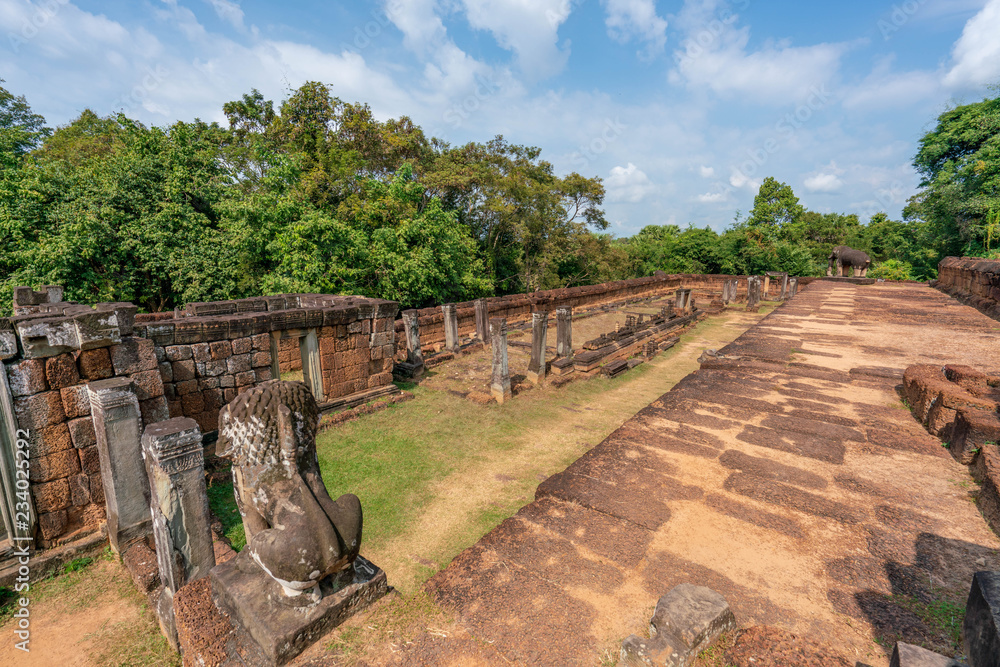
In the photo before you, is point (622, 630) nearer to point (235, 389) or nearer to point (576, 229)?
point (235, 389)

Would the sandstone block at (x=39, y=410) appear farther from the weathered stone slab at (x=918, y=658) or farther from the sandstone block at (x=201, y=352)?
the weathered stone slab at (x=918, y=658)

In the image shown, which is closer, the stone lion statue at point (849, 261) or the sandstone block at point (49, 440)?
the sandstone block at point (49, 440)

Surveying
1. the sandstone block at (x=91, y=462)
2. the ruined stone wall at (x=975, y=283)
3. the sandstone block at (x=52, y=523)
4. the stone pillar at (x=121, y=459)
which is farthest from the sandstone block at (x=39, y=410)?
the ruined stone wall at (x=975, y=283)

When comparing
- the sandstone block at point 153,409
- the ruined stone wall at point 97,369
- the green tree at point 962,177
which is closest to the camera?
the ruined stone wall at point 97,369

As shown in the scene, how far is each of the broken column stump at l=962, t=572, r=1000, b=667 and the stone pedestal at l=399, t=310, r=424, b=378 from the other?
29.0ft

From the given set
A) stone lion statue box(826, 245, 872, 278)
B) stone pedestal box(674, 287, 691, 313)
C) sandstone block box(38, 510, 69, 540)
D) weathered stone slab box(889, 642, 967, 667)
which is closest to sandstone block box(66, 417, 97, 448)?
sandstone block box(38, 510, 69, 540)

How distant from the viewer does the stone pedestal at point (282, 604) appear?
230cm

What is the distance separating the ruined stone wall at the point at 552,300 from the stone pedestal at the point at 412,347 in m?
0.78

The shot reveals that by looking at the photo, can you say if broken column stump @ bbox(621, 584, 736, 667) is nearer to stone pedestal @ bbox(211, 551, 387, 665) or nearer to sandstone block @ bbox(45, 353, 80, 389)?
stone pedestal @ bbox(211, 551, 387, 665)

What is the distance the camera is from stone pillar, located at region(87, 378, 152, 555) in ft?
12.9

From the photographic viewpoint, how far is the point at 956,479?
12.2 feet

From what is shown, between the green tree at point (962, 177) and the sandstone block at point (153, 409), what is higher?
the green tree at point (962, 177)

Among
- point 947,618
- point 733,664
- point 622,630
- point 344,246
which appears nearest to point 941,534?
point 947,618

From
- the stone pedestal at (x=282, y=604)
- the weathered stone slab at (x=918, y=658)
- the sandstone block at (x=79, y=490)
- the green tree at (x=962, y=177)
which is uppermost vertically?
the green tree at (x=962, y=177)
